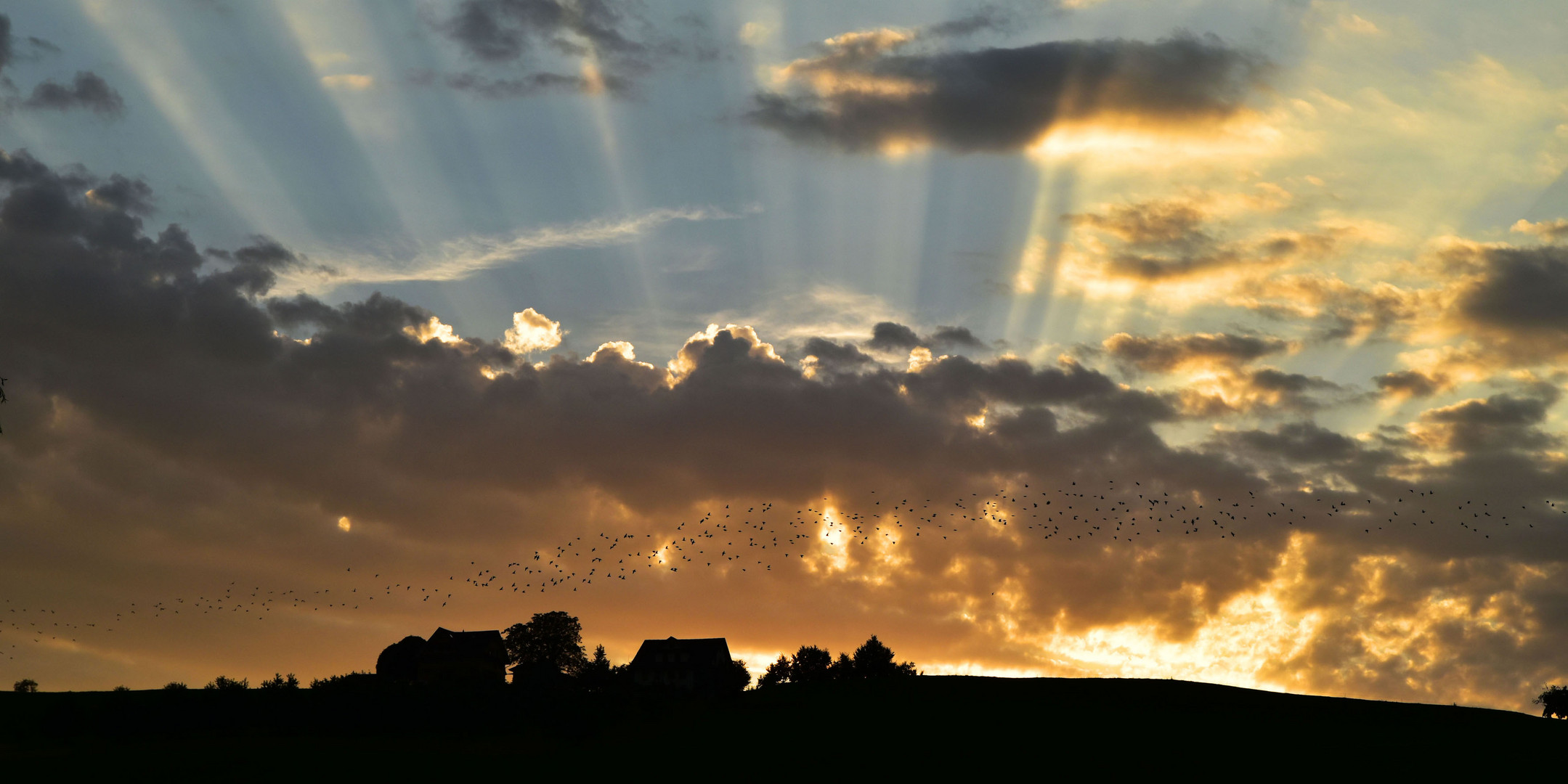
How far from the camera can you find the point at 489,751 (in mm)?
84000

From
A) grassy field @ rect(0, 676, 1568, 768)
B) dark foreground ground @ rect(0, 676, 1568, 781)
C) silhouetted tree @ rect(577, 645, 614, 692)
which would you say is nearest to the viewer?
dark foreground ground @ rect(0, 676, 1568, 781)

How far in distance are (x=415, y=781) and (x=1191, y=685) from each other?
71.6m

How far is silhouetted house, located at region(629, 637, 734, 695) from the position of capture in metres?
178

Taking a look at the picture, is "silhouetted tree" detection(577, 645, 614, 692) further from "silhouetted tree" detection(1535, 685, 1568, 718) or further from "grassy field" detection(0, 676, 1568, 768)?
"silhouetted tree" detection(1535, 685, 1568, 718)

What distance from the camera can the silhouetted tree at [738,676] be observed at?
579 ft

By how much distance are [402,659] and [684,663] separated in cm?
→ 4441

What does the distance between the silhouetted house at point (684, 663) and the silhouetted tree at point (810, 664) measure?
1169 centimetres

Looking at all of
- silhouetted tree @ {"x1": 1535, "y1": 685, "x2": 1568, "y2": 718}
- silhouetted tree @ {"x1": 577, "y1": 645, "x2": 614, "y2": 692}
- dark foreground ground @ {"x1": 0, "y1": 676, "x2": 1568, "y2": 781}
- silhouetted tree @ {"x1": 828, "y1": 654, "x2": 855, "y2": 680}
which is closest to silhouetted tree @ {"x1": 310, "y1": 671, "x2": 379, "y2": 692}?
dark foreground ground @ {"x1": 0, "y1": 676, "x2": 1568, "y2": 781}

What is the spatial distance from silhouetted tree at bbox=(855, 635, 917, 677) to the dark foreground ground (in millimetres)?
68272

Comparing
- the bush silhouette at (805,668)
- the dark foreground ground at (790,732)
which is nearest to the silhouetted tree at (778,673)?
the bush silhouette at (805,668)

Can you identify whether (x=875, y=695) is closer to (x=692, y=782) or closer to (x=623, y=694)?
(x=623, y=694)

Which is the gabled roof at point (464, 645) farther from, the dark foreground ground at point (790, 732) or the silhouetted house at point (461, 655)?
the dark foreground ground at point (790, 732)

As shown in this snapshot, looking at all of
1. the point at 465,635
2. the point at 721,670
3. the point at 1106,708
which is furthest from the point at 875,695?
the point at 465,635

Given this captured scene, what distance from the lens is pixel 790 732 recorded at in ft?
286
